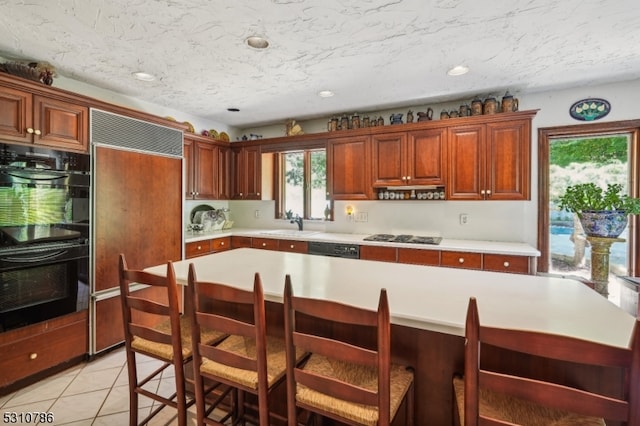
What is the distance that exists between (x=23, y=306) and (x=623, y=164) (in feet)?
17.6

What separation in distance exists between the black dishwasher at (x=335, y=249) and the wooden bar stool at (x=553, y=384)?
96.3 inches

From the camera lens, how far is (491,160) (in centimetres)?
315

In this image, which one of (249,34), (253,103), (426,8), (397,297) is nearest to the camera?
(397,297)

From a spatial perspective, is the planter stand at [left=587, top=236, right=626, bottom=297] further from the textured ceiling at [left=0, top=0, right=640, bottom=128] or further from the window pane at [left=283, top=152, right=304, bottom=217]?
the window pane at [left=283, top=152, right=304, bottom=217]

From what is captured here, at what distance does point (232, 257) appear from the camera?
2256 millimetres

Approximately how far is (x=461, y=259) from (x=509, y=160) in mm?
1129

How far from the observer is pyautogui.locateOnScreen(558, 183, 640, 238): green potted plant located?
7.17 feet

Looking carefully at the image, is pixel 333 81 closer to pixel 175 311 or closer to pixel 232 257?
pixel 232 257

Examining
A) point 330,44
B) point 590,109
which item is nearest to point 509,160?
point 590,109

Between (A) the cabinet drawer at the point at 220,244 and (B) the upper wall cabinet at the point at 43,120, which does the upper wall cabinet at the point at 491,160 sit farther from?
(B) the upper wall cabinet at the point at 43,120

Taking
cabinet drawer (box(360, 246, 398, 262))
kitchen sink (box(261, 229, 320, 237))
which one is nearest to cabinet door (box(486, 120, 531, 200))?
cabinet drawer (box(360, 246, 398, 262))

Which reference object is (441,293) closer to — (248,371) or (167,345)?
(248,371)

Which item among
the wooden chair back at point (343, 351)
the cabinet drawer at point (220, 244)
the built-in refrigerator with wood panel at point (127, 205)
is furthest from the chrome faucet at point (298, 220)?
the wooden chair back at point (343, 351)

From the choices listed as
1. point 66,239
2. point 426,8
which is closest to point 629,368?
point 426,8
